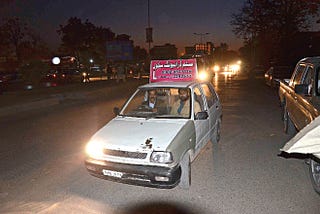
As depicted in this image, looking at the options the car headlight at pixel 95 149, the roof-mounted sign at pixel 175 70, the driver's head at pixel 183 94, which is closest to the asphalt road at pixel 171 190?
the car headlight at pixel 95 149

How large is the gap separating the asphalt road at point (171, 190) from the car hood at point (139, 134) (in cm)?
80

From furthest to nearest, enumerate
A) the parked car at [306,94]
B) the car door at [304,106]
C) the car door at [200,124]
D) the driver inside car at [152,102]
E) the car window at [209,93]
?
the car window at [209,93] → the driver inside car at [152,102] → the car door at [200,124] → the car door at [304,106] → the parked car at [306,94]

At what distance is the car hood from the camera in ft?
13.8

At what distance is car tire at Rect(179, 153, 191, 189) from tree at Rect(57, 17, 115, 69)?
2211 inches

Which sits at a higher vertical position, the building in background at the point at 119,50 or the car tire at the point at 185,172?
the building in background at the point at 119,50

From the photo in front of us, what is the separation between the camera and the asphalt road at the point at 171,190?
4062 millimetres

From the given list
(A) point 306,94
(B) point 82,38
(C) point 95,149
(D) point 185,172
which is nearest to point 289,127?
(A) point 306,94

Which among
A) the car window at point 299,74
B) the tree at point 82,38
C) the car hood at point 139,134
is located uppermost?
the tree at point 82,38

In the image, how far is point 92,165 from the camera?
173 inches

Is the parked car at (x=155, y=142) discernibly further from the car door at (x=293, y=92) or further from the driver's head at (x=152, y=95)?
the car door at (x=293, y=92)

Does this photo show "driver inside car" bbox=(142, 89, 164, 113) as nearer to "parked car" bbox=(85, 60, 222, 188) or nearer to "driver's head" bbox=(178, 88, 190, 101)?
"parked car" bbox=(85, 60, 222, 188)

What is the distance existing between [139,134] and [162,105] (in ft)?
5.15

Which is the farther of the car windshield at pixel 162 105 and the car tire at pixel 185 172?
the car windshield at pixel 162 105

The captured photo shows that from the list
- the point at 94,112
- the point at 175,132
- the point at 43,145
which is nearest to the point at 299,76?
the point at 175,132
